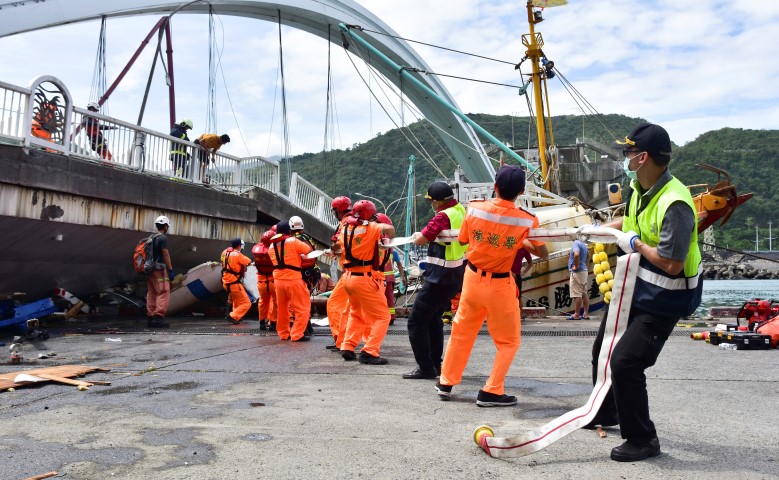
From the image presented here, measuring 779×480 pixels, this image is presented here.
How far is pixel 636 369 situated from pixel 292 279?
6.54 metres

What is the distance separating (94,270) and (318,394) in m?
10.3

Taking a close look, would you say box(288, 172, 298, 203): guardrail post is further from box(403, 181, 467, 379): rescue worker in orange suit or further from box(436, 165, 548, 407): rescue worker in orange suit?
box(436, 165, 548, 407): rescue worker in orange suit

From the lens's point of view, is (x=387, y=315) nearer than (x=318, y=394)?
No

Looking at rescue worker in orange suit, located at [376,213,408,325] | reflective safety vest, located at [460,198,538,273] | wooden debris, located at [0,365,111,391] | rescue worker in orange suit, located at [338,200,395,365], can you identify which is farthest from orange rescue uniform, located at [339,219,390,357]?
wooden debris, located at [0,365,111,391]

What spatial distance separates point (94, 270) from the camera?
13898 mm

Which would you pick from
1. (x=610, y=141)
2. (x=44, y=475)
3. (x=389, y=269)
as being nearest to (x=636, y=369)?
(x=44, y=475)

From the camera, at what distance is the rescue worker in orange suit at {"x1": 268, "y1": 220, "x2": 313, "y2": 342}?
938 centimetres

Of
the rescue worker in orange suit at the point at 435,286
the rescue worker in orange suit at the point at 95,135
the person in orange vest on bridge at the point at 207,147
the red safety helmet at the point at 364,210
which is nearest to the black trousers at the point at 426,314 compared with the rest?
the rescue worker in orange suit at the point at 435,286

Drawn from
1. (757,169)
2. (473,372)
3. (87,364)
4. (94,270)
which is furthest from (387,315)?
(757,169)

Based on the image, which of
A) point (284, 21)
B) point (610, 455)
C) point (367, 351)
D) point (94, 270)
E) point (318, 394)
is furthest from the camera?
point (284, 21)

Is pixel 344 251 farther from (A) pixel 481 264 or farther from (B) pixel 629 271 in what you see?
(B) pixel 629 271

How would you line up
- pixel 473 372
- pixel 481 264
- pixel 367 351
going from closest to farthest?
pixel 481 264
pixel 473 372
pixel 367 351

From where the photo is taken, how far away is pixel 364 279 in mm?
7180

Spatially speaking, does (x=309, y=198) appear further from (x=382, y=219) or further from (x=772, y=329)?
(x=772, y=329)
